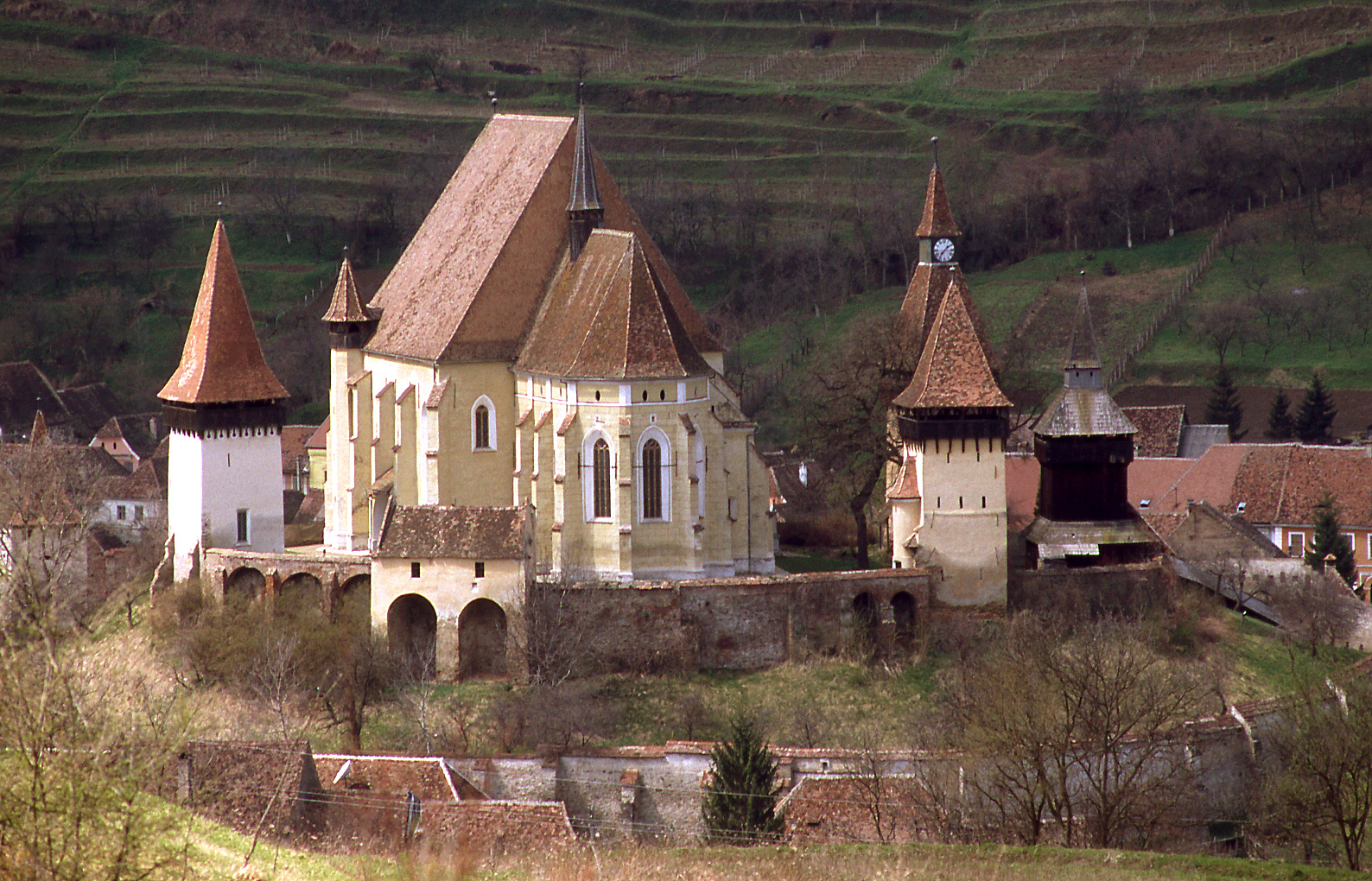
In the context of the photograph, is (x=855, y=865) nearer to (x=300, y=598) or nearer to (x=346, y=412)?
(x=300, y=598)

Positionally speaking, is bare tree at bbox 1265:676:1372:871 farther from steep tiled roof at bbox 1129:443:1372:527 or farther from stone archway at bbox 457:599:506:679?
steep tiled roof at bbox 1129:443:1372:527

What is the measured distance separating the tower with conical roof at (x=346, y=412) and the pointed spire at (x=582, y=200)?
6.03m

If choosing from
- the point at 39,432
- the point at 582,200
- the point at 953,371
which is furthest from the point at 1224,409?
the point at 39,432

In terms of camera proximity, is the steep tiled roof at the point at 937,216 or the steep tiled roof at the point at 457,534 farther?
the steep tiled roof at the point at 937,216

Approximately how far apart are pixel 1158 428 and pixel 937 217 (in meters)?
17.9

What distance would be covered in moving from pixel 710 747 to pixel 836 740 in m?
3.41

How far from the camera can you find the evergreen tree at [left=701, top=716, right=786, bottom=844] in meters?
37.5

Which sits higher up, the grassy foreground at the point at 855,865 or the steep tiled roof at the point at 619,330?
the steep tiled roof at the point at 619,330

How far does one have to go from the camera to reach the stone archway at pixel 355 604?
4659 centimetres

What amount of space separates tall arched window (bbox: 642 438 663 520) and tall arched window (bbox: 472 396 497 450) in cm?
420

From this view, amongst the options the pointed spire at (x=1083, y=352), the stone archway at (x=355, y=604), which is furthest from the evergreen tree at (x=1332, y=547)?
the stone archway at (x=355, y=604)

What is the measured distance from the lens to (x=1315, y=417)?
6950 cm

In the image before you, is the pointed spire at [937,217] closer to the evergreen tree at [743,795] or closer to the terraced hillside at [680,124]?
the evergreen tree at [743,795]

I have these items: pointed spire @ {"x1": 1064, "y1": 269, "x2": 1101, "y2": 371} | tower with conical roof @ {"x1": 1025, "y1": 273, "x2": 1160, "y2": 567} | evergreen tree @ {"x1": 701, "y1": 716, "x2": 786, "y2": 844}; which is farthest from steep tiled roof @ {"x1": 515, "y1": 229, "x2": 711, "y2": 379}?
evergreen tree @ {"x1": 701, "y1": 716, "x2": 786, "y2": 844}
